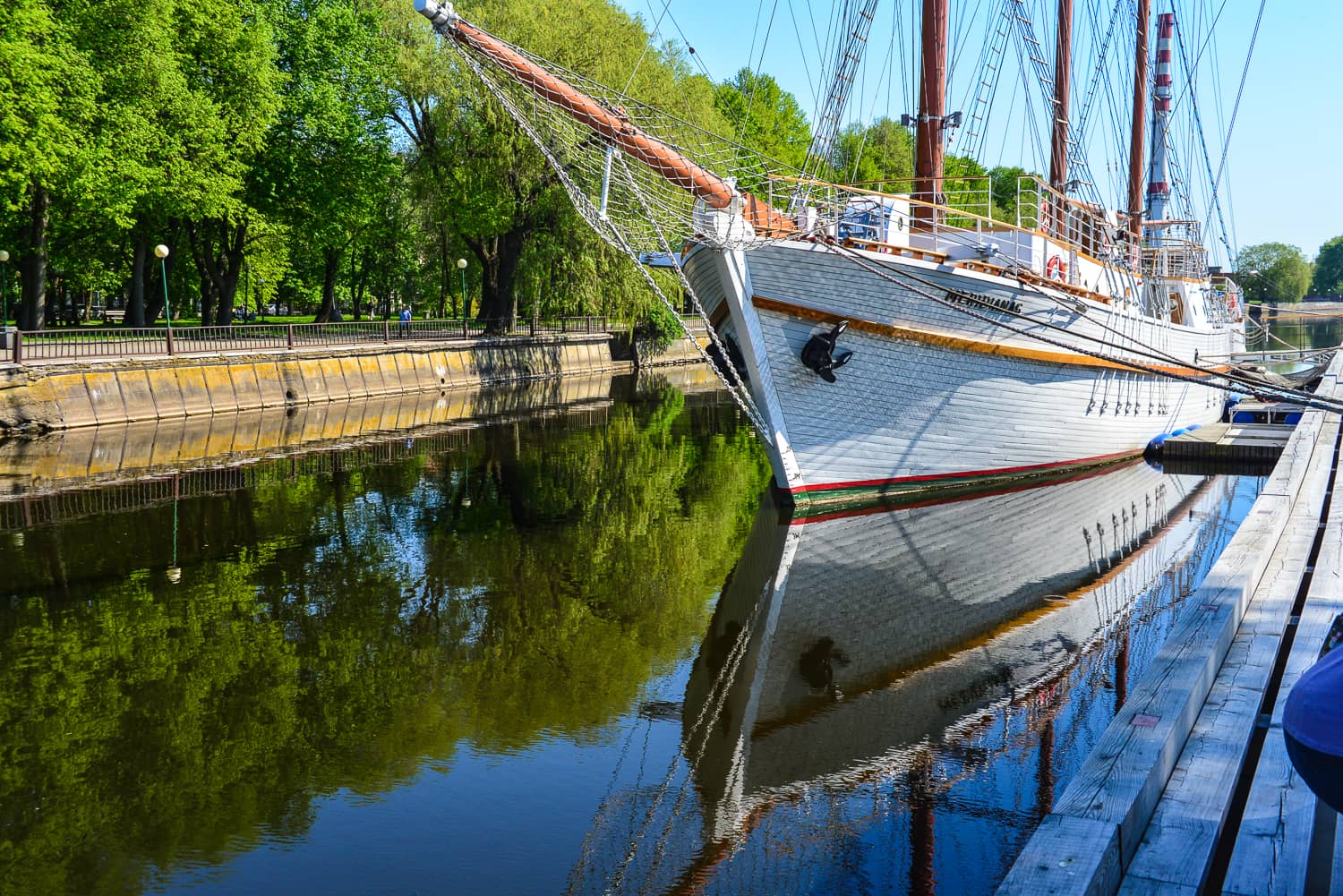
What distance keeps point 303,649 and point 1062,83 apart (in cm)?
1937

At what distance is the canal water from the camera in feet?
19.0

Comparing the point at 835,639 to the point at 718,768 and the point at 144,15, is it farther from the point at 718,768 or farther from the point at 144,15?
the point at 144,15

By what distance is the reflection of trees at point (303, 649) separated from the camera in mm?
6281

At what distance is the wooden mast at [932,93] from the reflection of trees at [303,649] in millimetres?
5839

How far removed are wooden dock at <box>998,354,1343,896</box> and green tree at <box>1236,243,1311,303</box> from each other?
135893mm

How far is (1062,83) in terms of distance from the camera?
22.3 m

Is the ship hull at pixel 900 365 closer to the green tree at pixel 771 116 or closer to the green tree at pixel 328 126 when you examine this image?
the green tree at pixel 328 126

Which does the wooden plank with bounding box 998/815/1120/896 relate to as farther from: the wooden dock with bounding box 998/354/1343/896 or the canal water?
the canal water

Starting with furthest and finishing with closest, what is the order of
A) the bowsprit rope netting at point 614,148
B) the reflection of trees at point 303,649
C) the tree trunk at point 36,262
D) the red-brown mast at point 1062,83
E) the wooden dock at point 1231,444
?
the tree trunk at point 36,262
the red-brown mast at point 1062,83
the wooden dock at point 1231,444
the bowsprit rope netting at point 614,148
the reflection of trees at point 303,649

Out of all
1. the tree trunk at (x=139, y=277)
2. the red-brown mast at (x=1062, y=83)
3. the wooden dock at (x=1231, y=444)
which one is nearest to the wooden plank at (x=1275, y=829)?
the wooden dock at (x=1231, y=444)

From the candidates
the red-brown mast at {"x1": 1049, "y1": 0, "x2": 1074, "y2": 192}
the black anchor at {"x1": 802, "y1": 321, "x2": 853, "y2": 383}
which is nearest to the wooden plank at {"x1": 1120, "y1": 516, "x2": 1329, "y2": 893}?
the black anchor at {"x1": 802, "y1": 321, "x2": 853, "y2": 383}

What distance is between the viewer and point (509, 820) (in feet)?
20.0

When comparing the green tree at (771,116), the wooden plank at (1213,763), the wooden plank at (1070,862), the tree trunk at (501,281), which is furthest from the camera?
the green tree at (771,116)

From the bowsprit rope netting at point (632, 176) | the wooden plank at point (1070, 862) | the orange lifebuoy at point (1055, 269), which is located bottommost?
the wooden plank at point (1070, 862)
